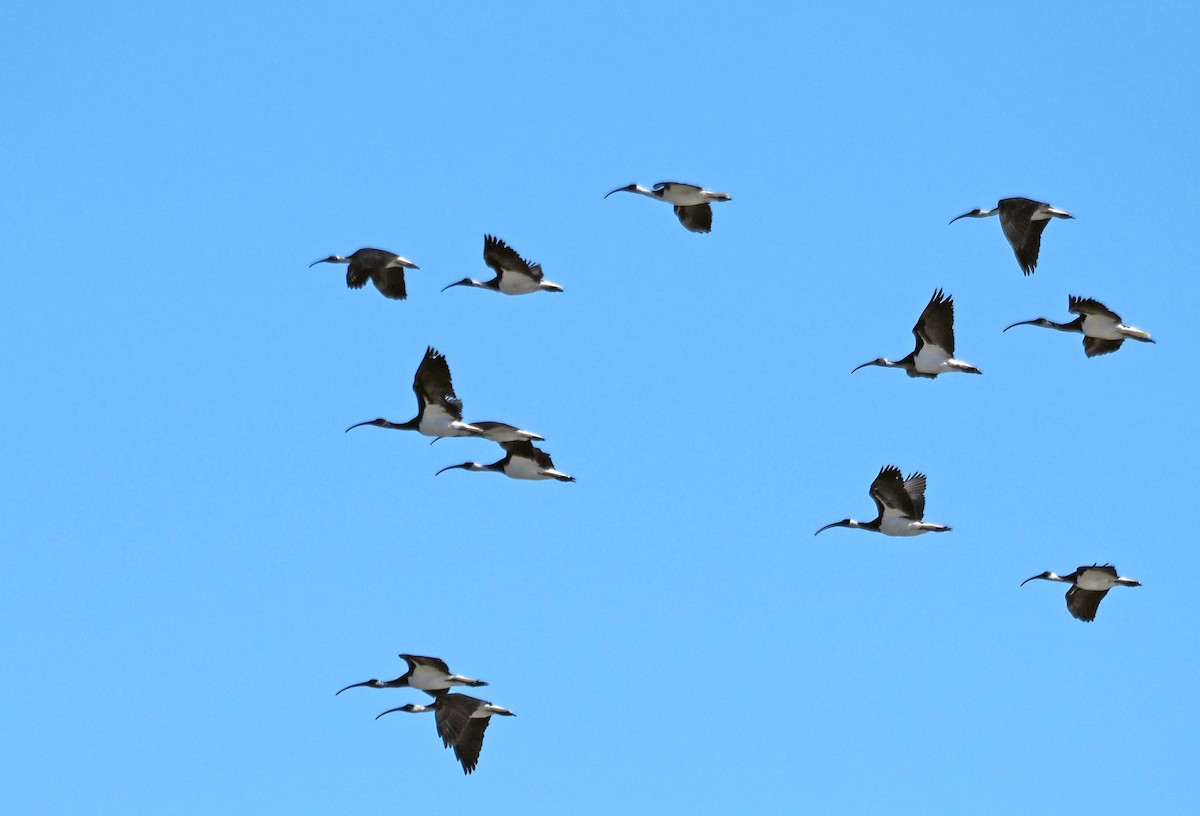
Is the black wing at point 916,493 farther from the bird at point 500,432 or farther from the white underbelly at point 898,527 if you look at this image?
the bird at point 500,432

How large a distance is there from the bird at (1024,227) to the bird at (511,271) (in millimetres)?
8823

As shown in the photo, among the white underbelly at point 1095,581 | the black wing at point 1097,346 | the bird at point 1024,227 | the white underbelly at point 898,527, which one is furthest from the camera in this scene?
the black wing at point 1097,346

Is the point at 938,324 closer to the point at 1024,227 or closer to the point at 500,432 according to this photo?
the point at 1024,227

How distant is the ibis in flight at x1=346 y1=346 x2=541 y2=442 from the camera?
4169cm

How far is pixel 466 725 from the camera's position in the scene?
41406 millimetres

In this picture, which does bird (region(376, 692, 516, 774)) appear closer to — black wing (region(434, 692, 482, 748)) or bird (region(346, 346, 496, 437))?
black wing (region(434, 692, 482, 748))

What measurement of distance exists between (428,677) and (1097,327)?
15194 mm

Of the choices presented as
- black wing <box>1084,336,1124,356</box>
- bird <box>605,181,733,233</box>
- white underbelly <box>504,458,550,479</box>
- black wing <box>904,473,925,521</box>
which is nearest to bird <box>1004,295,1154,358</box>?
black wing <box>1084,336,1124,356</box>

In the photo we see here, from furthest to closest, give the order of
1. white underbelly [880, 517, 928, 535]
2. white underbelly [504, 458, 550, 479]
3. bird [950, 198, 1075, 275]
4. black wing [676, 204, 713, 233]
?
black wing [676, 204, 713, 233] → white underbelly [880, 517, 928, 535] → white underbelly [504, 458, 550, 479] → bird [950, 198, 1075, 275]

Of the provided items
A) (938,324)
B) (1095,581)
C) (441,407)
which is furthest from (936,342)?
(441,407)

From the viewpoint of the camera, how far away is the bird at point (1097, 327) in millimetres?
43062

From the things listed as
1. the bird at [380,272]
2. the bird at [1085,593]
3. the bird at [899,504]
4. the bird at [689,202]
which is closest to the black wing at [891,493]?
the bird at [899,504]

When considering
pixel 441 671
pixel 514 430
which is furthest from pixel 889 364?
pixel 441 671

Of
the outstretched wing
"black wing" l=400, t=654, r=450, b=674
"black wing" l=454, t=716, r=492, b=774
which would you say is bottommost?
"black wing" l=454, t=716, r=492, b=774
